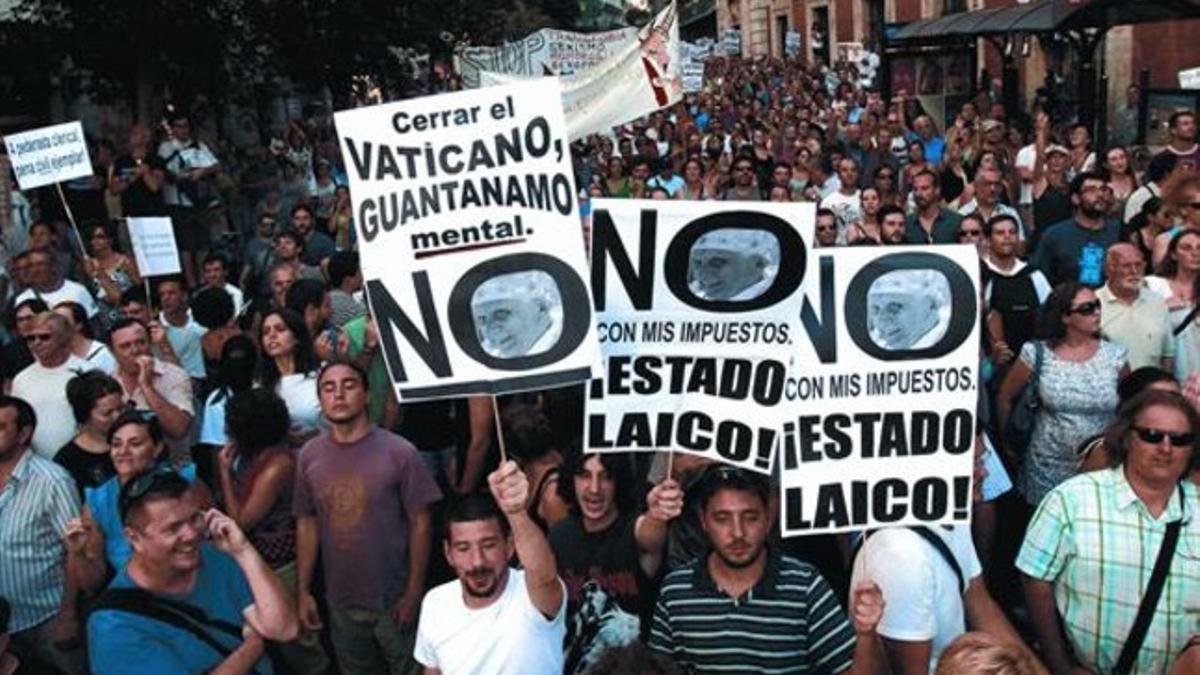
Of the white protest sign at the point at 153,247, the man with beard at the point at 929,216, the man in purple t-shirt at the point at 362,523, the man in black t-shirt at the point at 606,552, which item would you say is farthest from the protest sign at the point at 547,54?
the man in black t-shirt at the point at 606,552

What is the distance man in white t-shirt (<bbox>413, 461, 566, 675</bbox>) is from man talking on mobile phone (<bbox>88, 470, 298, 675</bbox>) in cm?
45

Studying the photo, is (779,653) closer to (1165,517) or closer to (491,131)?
(1165,517)

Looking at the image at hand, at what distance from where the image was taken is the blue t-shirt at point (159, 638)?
369 centimetres

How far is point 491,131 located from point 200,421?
102 inches

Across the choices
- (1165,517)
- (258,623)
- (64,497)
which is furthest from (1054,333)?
(64,497)

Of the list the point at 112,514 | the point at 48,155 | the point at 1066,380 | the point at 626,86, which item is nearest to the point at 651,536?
the point at 112,514

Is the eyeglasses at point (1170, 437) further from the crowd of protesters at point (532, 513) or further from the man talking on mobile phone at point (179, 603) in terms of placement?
the man talking on mobile phone at point (179, 603)

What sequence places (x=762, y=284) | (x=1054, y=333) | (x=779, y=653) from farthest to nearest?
1. (x=1054, y=333)
2. (x=762, y=284)
3. (x=779, y=653)

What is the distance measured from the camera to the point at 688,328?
4.29 metres

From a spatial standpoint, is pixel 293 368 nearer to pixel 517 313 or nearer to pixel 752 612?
pixel 517 313

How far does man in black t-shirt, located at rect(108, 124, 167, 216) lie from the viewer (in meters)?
12.1

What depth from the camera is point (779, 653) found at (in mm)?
3715

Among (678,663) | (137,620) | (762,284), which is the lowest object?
(678,663)

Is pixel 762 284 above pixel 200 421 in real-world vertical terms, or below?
above
